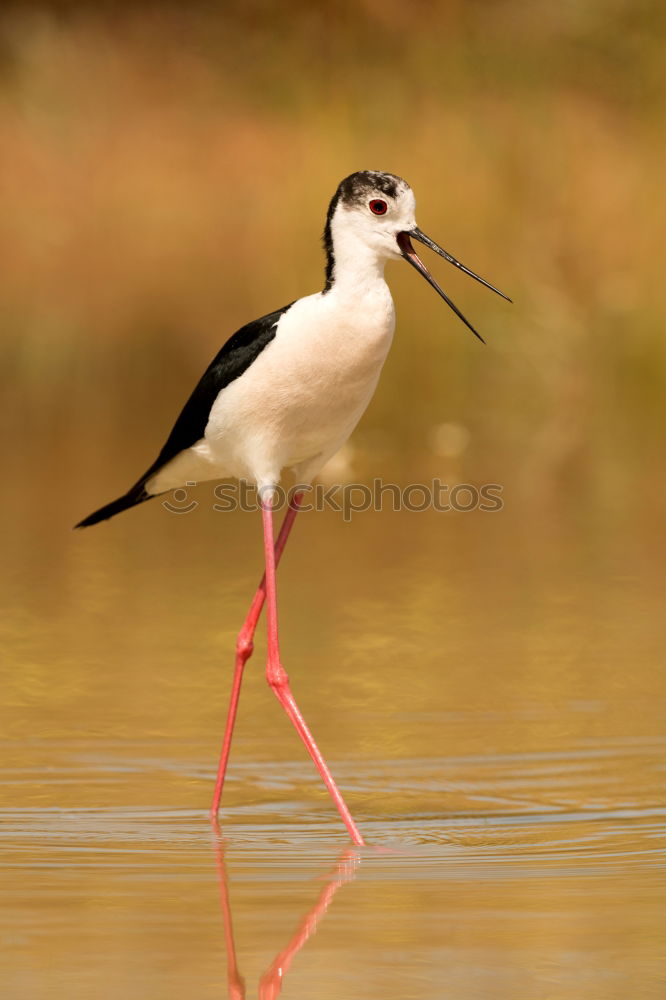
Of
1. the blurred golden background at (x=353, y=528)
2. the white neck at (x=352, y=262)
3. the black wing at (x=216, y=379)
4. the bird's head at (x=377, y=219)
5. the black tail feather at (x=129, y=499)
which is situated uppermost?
the bird's head at (x=377, y=219)

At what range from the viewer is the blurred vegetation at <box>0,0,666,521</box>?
10.9 metres

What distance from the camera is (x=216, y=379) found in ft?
Result: 16.1

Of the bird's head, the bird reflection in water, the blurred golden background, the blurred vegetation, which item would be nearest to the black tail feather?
the blurred golden background

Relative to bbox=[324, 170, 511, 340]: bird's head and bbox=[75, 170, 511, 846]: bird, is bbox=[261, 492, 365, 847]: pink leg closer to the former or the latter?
bbox=[75, 170, 511, 846]: bird

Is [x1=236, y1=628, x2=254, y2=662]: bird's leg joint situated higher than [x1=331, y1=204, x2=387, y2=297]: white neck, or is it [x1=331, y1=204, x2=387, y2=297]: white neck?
[x1=331, y1=204, x2=387, y2=297]: white neck

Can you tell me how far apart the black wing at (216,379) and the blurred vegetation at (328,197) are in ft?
16.1

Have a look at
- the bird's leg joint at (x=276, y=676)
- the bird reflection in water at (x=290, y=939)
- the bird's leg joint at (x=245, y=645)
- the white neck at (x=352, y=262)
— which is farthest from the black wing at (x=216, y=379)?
the bird reflection in water at (x=290, y=939)

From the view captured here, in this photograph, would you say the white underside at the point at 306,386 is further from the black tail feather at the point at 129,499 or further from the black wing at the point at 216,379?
the black tail feather at the point at 129,499

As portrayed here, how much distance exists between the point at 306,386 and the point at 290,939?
1.56 m

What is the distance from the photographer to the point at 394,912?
11.6 feet

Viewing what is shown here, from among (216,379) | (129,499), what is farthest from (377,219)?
(129,499)

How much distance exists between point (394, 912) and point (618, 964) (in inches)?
19.3

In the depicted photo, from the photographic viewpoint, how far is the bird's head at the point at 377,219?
460 centimetres

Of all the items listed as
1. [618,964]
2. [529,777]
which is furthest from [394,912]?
[529,777]
